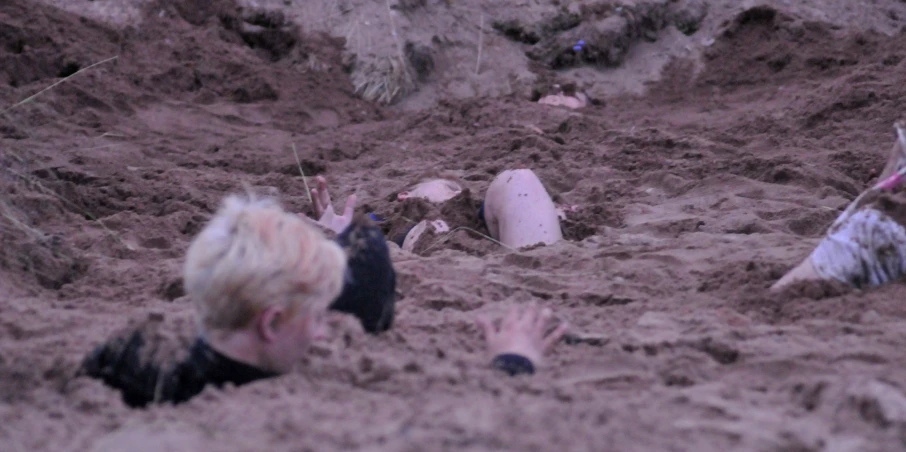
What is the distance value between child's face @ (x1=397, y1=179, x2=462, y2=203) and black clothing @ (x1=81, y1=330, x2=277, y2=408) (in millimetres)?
2657

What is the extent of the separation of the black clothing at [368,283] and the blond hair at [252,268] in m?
0.50

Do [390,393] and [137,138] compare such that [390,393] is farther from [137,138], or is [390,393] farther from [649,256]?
[137,138]

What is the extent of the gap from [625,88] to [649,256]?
190 inches

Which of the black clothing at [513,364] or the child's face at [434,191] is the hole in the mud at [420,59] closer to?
the child's face at [434,191]

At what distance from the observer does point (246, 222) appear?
79.7 inches

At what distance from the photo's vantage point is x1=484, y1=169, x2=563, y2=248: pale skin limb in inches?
159

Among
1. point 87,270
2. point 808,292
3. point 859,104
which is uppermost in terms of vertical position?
point 859,104

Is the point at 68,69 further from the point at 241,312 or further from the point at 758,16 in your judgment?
the point at 758,16

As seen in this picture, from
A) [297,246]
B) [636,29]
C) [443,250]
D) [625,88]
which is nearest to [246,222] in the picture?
[297,246]

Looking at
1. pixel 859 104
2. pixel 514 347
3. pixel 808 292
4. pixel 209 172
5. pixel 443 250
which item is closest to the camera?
pixel 514 347

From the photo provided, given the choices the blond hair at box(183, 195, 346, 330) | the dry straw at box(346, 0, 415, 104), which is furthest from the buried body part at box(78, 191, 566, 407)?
the dry straw at box(346, 0, 415, 104)

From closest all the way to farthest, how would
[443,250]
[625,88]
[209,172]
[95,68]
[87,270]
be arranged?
[87,270] < [443,250] < [209,172] < [95,68] < [625,88]

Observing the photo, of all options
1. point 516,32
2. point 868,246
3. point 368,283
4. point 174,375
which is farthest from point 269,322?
point 516,32

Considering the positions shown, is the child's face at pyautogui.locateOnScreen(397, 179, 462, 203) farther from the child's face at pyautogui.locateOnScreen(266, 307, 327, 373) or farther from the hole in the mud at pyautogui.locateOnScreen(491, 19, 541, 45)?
the hole in the mud at pyautogui.locateOnScreen(491, 19, 541, 45)
